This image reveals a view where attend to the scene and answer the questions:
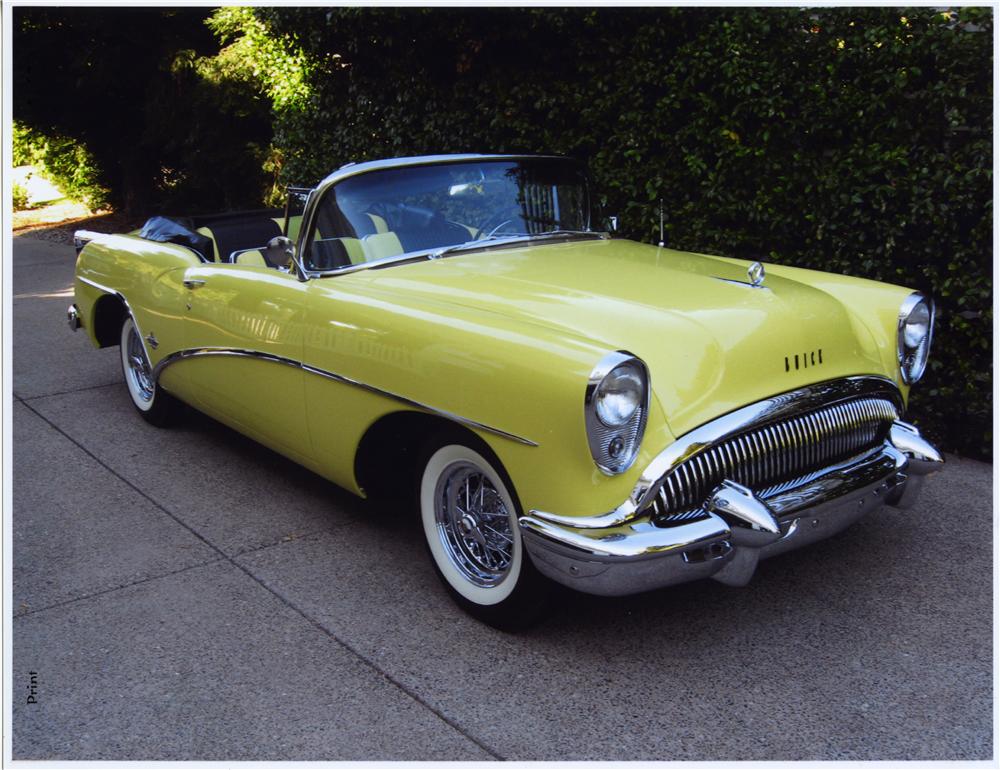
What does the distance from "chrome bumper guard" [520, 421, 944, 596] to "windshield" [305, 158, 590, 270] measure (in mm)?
1509

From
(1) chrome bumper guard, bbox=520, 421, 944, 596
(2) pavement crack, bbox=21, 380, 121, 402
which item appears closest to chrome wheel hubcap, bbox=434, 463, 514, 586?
(1) chrome bumper guard, bbox=520, 421, 944, 596

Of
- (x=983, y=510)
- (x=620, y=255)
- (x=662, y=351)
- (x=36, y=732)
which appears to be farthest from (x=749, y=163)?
(x=36, y=732)

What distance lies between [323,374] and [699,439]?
1.49m

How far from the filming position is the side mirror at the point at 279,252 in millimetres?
3834

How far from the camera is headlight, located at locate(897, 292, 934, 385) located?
3492 millimetres

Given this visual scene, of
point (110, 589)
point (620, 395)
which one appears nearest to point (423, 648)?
point (620, 395)

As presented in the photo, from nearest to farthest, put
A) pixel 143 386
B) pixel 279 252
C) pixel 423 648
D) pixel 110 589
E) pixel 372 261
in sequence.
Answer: pixel 423 648 → pixel 110 589 → pixel 372 261 → pixel 279 252 → pixel 143 386

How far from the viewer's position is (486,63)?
6.44 meters

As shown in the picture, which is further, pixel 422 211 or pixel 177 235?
pixel 177 235

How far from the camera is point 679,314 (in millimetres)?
3074

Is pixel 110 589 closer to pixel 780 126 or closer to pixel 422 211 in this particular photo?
pixel 422 211

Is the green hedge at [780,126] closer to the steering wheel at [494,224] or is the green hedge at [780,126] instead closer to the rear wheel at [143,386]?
the steering wheel at [494,224]

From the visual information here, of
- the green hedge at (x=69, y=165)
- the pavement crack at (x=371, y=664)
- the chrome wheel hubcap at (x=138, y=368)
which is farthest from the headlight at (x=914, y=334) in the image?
the green hedge at (x=69, y=165)

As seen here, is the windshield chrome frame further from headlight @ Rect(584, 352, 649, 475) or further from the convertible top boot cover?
headlight @ Rect(584, 352, 649, 475)
